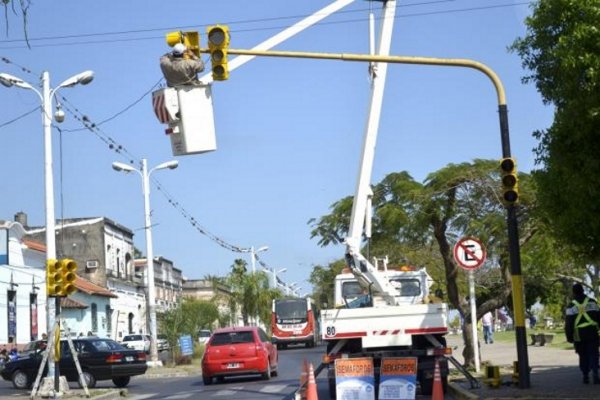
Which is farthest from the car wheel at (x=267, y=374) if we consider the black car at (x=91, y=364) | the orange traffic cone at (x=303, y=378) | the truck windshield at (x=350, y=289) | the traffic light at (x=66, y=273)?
the orange traffic cone at (x=303, y=378)

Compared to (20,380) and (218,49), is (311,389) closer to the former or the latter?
(218,49)

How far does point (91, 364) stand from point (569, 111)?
19.6 metres

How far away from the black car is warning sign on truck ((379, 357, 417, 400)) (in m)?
14.3

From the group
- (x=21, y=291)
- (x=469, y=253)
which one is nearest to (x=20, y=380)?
(x=469, y=253)

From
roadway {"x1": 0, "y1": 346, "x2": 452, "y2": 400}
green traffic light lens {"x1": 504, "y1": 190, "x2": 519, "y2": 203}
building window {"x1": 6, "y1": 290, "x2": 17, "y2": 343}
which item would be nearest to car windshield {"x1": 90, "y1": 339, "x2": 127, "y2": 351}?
roadway {"x1": 0, "y1": 346, "x2": 452, "y2": 400}

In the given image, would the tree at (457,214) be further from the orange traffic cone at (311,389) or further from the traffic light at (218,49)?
the traffic light at (218,49)

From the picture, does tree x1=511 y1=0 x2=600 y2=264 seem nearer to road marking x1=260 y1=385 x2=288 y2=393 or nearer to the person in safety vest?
the person in safety vest

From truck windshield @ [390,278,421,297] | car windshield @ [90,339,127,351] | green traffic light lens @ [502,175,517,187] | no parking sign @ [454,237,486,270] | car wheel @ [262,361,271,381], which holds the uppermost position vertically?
green traffic light lens @ [502,175,517,187]

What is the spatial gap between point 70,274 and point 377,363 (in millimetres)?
9206

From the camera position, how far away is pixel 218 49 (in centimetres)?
1391

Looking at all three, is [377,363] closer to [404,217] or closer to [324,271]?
[404,217]

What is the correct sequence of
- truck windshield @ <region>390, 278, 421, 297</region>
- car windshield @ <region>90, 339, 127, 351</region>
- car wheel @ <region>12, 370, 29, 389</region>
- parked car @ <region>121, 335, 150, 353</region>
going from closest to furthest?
truck windshield @ <region>390, 278, 421, 297</region> → car windshield @ <region>90, 339, 127, 351</region> → car wheel @ <region>12, 370, 29, 389</region> → parked car @ <region>121, 335, 150, 353</region>

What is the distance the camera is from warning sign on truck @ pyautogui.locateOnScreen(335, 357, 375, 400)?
51.7 ft

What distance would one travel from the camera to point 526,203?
73.0 ft
